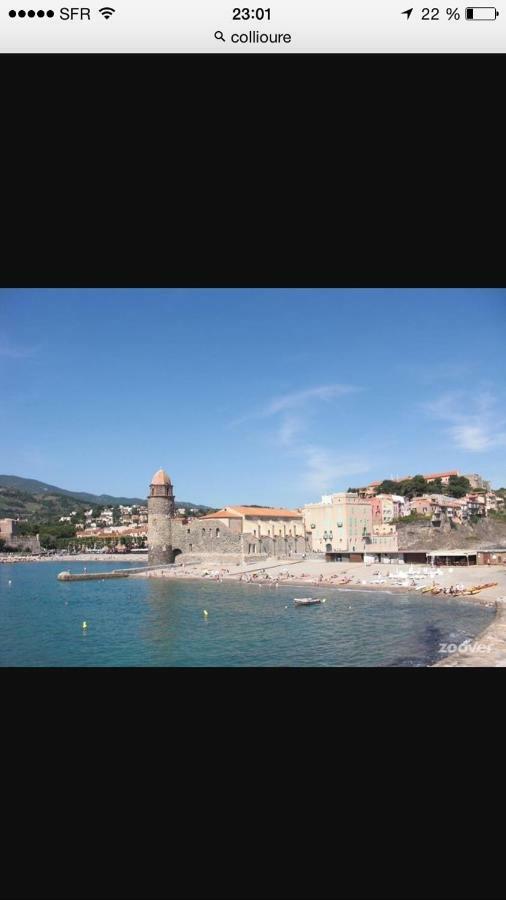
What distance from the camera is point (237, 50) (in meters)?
1.72

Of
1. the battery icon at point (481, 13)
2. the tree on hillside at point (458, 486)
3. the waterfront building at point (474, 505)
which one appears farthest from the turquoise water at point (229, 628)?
the battery icon at point (481, 13)

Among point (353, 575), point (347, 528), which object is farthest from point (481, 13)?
point (353, 575)

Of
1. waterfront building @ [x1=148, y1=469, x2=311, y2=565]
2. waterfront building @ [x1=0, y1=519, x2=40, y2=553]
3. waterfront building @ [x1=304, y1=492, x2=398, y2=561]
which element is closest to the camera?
waterfront building @ [x1=0, y1=519, x2=40, y2=553]

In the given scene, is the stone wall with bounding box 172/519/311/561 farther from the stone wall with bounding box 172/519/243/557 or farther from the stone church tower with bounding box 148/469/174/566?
the stone church tower with bounding box 148/469/174/566

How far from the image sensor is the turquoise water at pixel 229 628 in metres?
6.77

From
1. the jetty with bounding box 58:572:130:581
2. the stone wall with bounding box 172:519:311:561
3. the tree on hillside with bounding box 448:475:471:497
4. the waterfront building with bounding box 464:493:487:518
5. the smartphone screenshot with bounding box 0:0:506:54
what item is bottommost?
the jetty with bounding box 58:572:130:581

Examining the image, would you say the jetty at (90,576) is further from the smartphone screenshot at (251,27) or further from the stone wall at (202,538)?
the smartphone screenshot at (251,27)

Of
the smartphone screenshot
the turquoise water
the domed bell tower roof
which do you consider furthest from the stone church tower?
the smartphone screenshot

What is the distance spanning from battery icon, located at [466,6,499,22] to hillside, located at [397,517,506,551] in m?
7.21

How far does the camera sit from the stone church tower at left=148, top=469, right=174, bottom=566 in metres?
15.1

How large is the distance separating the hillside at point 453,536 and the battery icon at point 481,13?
7.21 meters

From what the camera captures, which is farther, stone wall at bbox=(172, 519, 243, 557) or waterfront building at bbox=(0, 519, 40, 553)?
stone wall at bbox=(172, 519, 243, 557)
